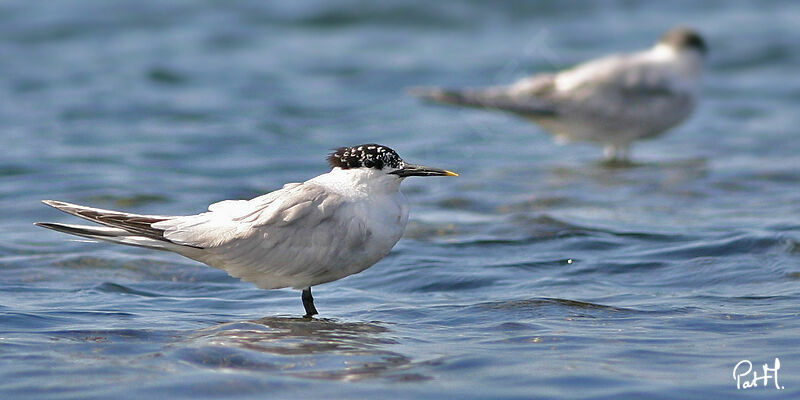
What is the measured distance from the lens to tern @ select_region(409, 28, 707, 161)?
1091cm

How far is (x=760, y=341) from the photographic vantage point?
5.05 metres

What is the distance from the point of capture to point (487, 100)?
35.3 ft

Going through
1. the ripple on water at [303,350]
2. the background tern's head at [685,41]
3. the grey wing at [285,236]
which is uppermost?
the background tern's head at [685,41]

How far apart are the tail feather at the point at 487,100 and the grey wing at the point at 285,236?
502 centimetres

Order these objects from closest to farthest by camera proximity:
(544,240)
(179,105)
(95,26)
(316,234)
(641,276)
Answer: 1. (316,234)
2. (641,276)
3. (544,240)
4. (179,105)
5. (95,26)

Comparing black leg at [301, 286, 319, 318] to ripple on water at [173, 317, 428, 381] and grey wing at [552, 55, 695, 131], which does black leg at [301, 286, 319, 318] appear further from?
grey wing at [552, 55, 695, 131]

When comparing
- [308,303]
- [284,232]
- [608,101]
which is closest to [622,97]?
[608,101]

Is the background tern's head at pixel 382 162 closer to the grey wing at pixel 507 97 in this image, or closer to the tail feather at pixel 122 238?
the tail feather at pixel 122 238

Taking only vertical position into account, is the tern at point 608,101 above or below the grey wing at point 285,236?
above

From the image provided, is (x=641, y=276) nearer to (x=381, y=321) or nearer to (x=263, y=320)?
(x=381, y=321)

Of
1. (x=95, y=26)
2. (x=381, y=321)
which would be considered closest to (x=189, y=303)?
(x=381, y=321)

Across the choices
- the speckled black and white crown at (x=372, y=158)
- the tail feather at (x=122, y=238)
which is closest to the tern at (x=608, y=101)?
the speckled black and white crown at (x=372, y=158)

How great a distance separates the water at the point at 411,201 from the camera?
4.77 meters

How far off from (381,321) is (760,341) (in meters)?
1.75
